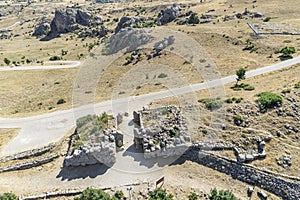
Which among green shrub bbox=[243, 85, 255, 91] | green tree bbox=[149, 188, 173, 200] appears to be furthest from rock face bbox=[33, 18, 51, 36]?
green tree bbox=[149, 188, 173, 200]

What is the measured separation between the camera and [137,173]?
96.6 ft

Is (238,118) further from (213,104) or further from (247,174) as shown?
(247,174)

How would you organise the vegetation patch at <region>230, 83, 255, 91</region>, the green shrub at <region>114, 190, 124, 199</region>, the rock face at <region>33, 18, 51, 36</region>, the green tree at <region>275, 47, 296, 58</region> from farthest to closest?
the rock face at <region>33, 18, 51, 36</region> → the green tree at <region>275, 47, 296, 58</region> → the vegetation patch at <region>230, 83, 255, 91</region> → the green shrub at <region>114, 190, 124, 199</region>

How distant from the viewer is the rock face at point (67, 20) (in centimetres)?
12825

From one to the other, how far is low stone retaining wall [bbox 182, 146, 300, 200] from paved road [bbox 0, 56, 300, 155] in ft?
47.4

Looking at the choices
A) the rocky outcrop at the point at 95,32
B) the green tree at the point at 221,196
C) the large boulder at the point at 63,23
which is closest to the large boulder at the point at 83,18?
the large boulder at the point at 63,23

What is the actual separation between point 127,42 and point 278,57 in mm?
37078

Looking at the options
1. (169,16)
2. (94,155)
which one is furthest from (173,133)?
(169,16)

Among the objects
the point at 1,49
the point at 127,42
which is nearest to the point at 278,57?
the point at 127,42

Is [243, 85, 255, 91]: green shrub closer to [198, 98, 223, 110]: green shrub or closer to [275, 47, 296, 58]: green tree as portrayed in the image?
[198, 98, 223, 110]: green shrub

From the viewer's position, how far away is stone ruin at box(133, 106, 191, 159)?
101 ft

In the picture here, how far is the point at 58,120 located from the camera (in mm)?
42969

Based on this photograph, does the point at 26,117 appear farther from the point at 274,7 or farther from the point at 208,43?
the point at 274,7

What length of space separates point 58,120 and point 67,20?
317 feet
